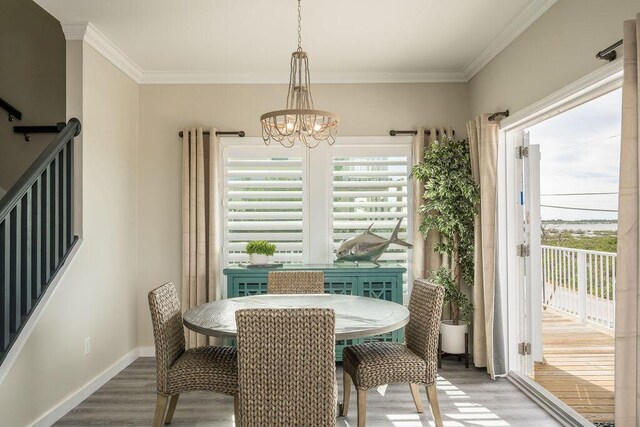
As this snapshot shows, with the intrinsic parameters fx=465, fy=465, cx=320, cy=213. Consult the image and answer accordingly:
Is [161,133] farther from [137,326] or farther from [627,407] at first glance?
[627,407]

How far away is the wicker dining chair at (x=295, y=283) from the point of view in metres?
3.67

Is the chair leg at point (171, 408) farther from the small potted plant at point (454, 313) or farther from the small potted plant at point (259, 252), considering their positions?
the small potted plant at point (454, 313)

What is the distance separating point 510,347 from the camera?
3924 millimetres

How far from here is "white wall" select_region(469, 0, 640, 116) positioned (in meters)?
2.47

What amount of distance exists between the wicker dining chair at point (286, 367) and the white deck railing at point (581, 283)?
4.03 m

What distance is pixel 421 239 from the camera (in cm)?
453

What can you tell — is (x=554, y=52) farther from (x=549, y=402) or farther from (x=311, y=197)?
(x=311, y=197)

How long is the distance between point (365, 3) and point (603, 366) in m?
3.65

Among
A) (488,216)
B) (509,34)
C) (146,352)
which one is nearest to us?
(509,34)

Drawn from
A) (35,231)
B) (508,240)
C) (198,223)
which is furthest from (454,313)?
(35,231)

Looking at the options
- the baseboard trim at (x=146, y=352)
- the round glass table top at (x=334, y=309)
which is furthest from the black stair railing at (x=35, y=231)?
the baseboard trim at (x=146, y=352)

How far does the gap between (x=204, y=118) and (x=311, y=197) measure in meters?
1.34

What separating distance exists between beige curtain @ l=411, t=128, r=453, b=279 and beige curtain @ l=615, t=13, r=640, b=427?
234 cm

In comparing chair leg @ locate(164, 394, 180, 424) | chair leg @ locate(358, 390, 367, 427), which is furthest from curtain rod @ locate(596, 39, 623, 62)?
chair leg @ locate(164, 394, 180, 424)
